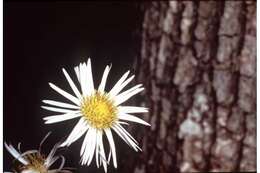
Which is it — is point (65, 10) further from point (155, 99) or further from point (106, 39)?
point (155, 99)

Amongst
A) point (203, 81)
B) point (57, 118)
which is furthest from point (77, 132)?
point (203, 81)

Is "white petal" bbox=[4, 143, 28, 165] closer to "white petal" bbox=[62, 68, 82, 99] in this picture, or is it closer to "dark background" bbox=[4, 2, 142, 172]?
"dark background" bbox=[4, 2, 142, 172]

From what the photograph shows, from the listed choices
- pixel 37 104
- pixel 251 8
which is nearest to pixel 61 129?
pixel 37 104

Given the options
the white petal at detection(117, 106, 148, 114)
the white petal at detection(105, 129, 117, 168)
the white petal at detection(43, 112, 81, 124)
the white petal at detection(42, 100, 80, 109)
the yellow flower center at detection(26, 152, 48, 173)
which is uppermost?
the white petal at detection(42, 100, 80, 109)

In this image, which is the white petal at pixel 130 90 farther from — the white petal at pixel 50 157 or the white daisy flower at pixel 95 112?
the white petal at pixel 50 157

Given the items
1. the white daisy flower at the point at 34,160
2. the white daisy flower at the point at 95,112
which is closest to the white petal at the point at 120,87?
the white daisy flower at the point at 95,112

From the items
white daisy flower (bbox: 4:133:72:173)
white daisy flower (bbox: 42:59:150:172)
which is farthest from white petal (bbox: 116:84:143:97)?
white daisy flower (bbox: 4:133:72:173)

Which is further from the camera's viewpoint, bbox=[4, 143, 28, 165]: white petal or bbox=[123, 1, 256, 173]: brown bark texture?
bbox=[4, 143, 28, 165]: white petal
